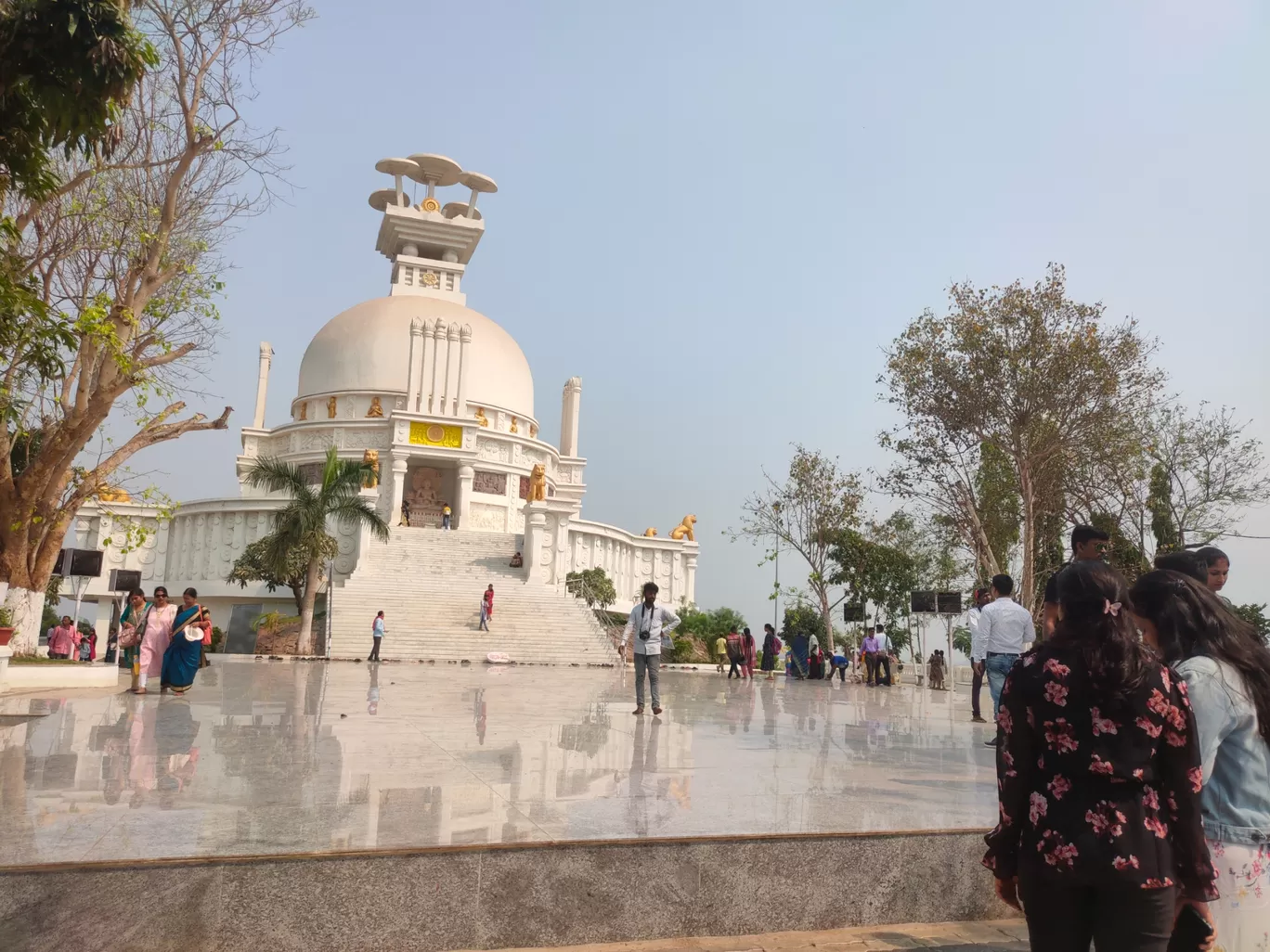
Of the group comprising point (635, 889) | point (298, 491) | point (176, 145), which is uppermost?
point (176, 145)

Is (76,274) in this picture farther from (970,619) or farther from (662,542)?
(662,542)

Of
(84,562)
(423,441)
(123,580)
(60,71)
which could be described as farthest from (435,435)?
(60,71)

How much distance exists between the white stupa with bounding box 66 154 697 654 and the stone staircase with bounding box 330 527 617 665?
107cm

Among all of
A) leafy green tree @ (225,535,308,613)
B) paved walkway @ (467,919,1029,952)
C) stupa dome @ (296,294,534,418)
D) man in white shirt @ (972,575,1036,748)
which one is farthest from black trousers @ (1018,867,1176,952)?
stupa dome @ (296,294,534,418)

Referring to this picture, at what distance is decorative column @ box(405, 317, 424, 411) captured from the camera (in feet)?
121

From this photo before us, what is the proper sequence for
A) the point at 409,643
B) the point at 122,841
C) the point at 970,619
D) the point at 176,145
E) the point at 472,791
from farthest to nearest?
1. the point at 409,643
2. the point at 176,145
3. the point at 970,619
4. the point at 472,791
5. the point at 122,841

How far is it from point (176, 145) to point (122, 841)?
513 inches

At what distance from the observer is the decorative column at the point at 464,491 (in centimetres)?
3544

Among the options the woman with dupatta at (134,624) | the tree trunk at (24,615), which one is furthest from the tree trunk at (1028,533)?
the tree trunk at (24,615)

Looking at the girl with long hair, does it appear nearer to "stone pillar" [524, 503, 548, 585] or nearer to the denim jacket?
the denim jacket

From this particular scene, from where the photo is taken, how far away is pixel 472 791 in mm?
5184

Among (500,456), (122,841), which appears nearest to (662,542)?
(500,456)

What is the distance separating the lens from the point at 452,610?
24.5 meters

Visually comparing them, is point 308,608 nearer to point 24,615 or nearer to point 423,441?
point 24,615
